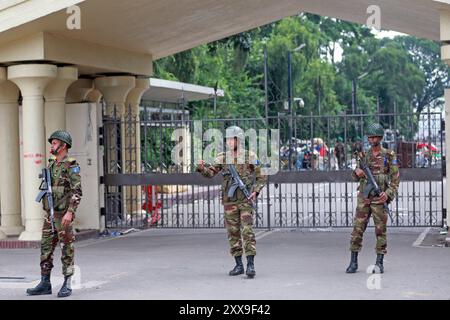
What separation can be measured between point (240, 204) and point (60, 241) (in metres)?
2.42

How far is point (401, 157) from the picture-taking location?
2064cm

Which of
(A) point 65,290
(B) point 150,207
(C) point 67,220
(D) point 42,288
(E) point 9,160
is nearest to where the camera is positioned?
(C) point 67,220

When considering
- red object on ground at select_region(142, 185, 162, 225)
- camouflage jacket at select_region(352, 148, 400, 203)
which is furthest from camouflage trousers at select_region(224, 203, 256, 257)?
red object on ground at select_region(142, 185, 162, 225)

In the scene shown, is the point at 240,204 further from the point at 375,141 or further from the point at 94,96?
the point at 94,96

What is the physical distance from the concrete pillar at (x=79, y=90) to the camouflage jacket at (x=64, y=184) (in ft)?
30.1


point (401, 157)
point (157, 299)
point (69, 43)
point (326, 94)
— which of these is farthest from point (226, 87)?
point (157, 299)

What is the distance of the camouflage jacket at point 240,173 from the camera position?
1156 centimetres

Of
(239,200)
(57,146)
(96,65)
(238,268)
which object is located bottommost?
(238,268)

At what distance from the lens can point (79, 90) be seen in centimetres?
1953

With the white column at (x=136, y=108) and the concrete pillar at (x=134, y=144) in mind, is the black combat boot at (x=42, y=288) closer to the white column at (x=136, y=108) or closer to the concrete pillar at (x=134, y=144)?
the concrete pillar at (x=134, y=144)

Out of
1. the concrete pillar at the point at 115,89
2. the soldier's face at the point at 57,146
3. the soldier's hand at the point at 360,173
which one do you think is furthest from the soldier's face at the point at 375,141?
the concrete pillar at the point at 115,89

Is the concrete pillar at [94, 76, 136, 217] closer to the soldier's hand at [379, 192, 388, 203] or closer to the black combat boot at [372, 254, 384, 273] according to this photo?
the black combat boot at [372, 254, 384, 273]

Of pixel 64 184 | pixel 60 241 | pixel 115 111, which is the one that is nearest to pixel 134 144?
pixel 115 111

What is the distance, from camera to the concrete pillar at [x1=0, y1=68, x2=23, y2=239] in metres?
17.1
